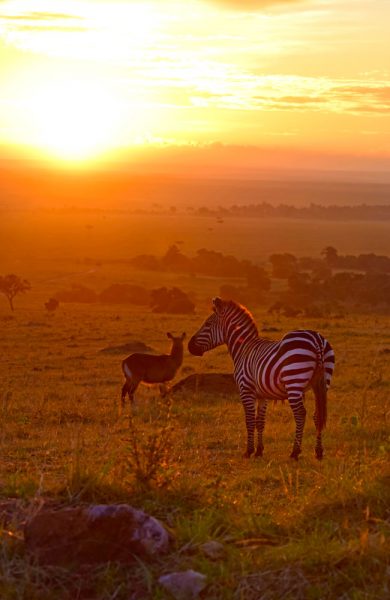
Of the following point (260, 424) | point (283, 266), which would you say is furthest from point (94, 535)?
point (283, 266)

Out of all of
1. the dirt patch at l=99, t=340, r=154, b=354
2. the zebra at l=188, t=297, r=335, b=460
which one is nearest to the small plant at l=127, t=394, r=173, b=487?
the zebra at l=188, t=297, r=335, b=460

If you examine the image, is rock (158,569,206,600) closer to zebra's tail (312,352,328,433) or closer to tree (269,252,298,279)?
zebra's tail (312,352,328,433)

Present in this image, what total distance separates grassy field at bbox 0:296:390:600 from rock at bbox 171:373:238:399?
313 millimetres

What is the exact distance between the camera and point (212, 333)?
37.0 ft

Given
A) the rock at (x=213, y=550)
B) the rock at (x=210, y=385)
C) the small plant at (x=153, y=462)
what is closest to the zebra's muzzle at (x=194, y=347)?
the rock at (x=210, y=385)

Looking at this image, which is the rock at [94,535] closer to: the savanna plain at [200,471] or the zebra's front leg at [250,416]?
the savanna plain at [200,471]

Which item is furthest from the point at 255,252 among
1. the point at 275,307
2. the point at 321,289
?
the point at 275,307

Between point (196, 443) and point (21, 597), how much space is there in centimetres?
603

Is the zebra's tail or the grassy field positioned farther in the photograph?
the zebra's tail

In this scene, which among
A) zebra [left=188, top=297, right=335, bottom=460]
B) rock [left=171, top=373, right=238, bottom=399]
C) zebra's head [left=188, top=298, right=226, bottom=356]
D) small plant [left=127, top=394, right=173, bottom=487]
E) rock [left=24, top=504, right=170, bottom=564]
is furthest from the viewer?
rock [left=171, top=373, right=238, bottom=399]

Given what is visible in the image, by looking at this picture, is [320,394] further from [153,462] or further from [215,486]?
[153,462]

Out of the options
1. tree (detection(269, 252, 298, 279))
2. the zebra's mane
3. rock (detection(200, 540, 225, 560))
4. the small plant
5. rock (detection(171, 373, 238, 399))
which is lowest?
rock (detection(171, 373, 238, 399))

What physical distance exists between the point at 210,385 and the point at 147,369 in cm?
130

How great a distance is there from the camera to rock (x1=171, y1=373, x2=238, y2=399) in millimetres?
15711
